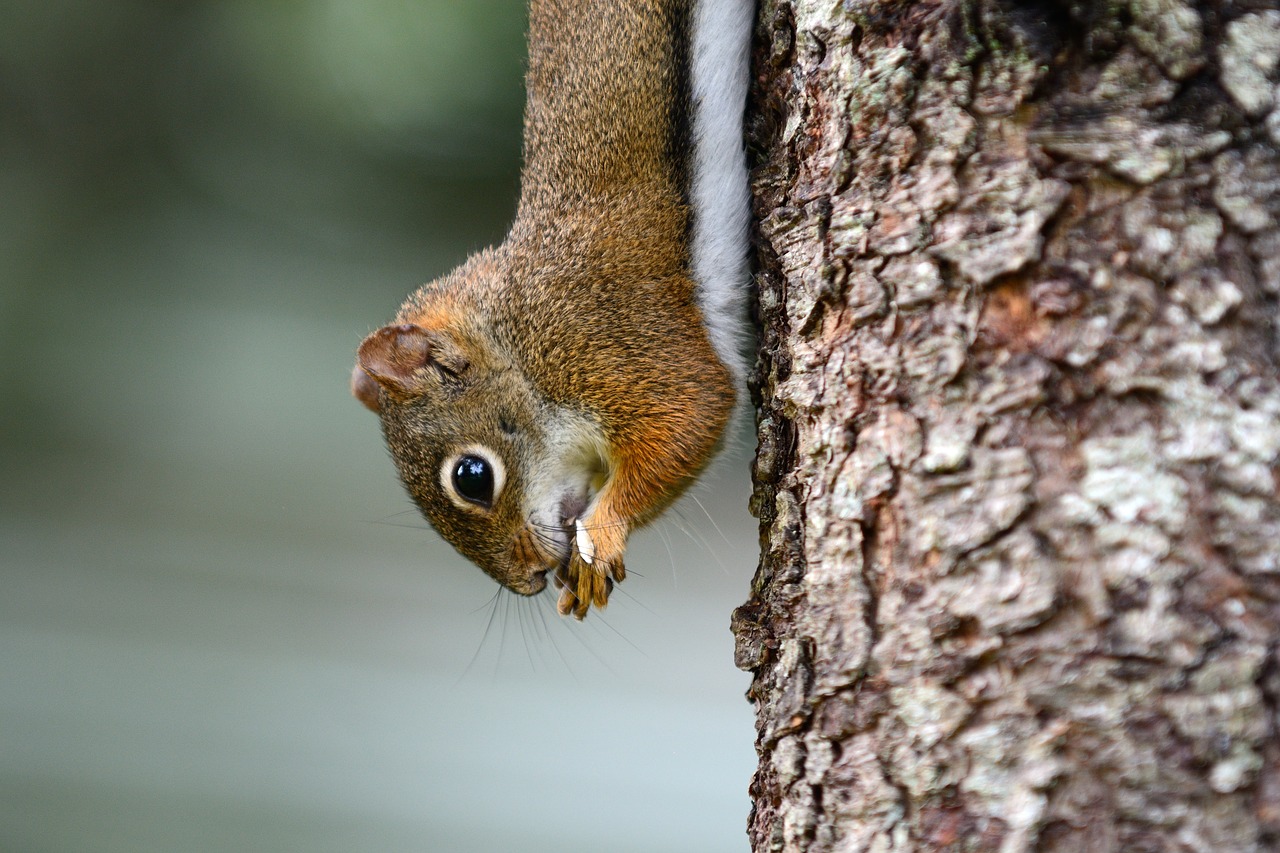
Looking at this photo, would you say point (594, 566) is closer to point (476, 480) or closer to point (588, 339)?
point (476, 480)

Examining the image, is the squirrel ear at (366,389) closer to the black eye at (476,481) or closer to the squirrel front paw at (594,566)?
the black eye at (476,481)

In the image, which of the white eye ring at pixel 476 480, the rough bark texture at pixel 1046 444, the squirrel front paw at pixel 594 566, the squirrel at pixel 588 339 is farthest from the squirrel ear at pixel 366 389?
the rough bark texture at pixel 1046 444

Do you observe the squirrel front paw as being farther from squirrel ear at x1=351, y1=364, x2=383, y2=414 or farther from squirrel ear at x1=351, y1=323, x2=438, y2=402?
squirrel ear at x1=351, y1=364, x2=383, y2=414

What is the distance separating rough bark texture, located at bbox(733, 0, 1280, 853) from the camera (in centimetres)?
79

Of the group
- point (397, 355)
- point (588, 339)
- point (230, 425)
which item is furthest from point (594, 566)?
point (230, 425)

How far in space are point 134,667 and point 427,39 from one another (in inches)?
105

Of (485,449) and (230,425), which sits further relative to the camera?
(230,425)

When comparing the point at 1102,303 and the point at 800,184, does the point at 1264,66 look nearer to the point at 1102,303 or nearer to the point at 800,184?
the point at 1102,303

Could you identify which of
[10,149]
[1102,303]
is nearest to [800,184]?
[1102,303]

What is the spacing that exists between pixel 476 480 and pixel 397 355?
298mm

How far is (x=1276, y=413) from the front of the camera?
31.2 inches

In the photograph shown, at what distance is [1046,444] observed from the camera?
0.87 metres

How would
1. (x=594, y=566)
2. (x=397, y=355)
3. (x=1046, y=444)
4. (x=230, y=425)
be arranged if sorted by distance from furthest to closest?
1. (x=230, y=425)
2. (x=397, y=355)
3. (x=594, y=566)
4. (x=1046, y=444)

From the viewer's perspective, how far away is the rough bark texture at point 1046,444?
0.79 metres
